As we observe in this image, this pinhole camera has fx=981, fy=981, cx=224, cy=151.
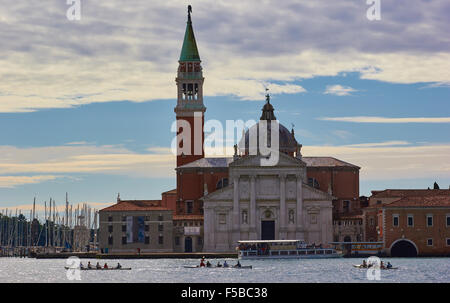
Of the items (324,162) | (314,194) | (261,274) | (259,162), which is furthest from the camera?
(324,162)

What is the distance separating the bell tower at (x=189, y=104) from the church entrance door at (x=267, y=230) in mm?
14814

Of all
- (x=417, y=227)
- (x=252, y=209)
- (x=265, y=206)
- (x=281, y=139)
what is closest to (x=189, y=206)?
(x=252, y=209)

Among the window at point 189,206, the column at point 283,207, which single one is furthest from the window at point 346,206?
the window at point 189,206

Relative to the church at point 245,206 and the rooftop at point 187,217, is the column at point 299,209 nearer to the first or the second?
the church at point 245,206

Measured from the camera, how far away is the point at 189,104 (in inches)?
4545

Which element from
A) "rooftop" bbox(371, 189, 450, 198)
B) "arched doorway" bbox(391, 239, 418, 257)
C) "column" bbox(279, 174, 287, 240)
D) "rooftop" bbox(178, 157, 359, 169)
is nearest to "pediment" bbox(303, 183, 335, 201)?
"column" bbox(279, 174, 287, 240)

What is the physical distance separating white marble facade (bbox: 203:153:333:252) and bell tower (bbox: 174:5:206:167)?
11882 mm

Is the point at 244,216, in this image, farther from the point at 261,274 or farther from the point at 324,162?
the point at 261,274

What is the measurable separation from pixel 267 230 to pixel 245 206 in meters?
3.47
